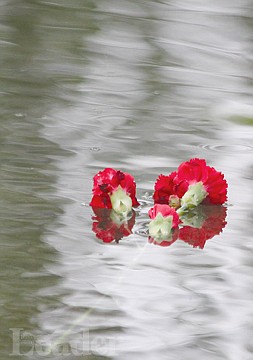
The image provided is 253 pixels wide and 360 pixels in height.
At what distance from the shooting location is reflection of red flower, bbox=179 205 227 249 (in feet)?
7.30

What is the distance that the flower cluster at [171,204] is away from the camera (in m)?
2.23

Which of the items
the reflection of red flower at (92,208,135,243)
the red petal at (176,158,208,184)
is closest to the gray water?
the reflection of red flower at (92,208,135,243)

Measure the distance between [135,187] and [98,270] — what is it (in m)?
0.39

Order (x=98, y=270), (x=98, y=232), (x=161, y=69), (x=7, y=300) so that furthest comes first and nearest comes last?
1. (x=161, y=69)
2. (x=98, y=232)
3. (x=98, y=270)
4. (x=7, y=300)

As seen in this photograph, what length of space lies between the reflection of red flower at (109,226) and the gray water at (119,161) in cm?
2

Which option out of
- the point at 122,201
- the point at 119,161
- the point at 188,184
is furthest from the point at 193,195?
the point at 119,161

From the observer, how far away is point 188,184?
234 cm

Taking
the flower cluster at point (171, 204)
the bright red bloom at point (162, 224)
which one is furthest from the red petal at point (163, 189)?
the bright red bloom at point (162, 224)

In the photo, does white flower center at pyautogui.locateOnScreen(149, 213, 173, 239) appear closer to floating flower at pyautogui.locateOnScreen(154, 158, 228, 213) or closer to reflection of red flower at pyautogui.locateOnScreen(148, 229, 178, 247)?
reflection of red flower at pyautogui.locateOnScreen(148, 229, 178, 247)

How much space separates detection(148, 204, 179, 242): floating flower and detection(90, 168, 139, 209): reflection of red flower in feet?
0.34

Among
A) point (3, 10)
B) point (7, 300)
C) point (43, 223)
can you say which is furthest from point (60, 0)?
point (7, 300)

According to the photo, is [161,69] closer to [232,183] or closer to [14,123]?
[14,123]

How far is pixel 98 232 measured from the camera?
223 cm

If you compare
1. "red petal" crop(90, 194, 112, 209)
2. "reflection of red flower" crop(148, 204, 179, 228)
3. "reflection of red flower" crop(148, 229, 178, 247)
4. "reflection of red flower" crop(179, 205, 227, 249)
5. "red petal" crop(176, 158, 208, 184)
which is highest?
"red petal" crop(176, 158, 208, 184)
